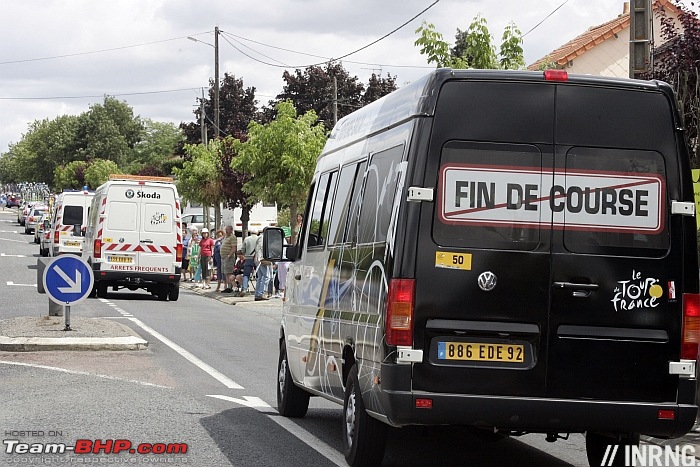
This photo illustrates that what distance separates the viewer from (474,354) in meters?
7.74

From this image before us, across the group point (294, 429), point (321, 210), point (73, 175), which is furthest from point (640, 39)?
point (73, 175)

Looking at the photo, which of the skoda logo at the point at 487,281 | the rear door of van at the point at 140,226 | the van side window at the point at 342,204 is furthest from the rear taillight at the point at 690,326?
the rear door of van at the point at 140,226

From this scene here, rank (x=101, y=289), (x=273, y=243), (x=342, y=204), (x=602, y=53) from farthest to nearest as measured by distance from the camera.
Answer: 1. (x=602, y=53)
2. (x=101, y=289)
3. (x=273, y=243)
4. (x=342, y=204)

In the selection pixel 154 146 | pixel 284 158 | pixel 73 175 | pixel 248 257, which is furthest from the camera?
pixel 154 146

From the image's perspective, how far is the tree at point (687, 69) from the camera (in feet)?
45.9

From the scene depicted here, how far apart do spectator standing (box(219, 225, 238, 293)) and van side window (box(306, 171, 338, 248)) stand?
2162 cm

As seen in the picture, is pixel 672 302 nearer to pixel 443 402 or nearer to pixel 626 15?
pixel 443 402

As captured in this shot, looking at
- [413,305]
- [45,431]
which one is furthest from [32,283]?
[413,305]

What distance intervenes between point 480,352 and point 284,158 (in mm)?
29585

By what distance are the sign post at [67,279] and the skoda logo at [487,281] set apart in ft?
32.8

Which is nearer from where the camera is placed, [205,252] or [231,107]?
[205,252]

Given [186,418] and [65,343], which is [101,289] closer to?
[65,343]

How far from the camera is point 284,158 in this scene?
37062mm

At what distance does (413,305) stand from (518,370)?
2.47 ft
